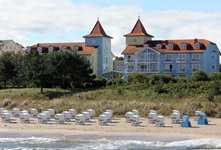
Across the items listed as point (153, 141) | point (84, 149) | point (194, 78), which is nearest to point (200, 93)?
point (194, 78)

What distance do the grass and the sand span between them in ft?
18.3

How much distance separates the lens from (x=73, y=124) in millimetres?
33312

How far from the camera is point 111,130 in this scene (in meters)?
30.5

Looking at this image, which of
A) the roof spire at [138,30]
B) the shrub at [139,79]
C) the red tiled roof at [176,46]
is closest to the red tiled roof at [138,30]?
the roof spire at [138,30]

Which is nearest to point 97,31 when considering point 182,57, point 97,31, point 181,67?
point 97,31

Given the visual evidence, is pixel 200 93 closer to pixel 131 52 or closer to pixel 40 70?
Answer: pixel 40 70

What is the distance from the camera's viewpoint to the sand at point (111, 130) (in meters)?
28.9

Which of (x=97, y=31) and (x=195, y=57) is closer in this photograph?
(x=195, y=57)

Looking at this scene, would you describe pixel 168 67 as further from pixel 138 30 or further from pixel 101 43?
pixel 101 43

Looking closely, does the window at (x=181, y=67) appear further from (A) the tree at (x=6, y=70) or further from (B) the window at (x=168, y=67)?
(A) the tree at (x=6, y=70)

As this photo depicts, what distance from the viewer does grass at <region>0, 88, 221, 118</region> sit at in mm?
40250

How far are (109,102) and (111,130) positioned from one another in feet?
46.7

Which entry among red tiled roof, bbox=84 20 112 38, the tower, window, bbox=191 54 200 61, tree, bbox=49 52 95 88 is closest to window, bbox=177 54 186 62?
window, bbox=191 54 200 61

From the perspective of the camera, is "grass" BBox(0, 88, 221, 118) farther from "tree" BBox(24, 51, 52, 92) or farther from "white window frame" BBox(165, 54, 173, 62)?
"white window frame" BBox(165, 54, 173, 62)
